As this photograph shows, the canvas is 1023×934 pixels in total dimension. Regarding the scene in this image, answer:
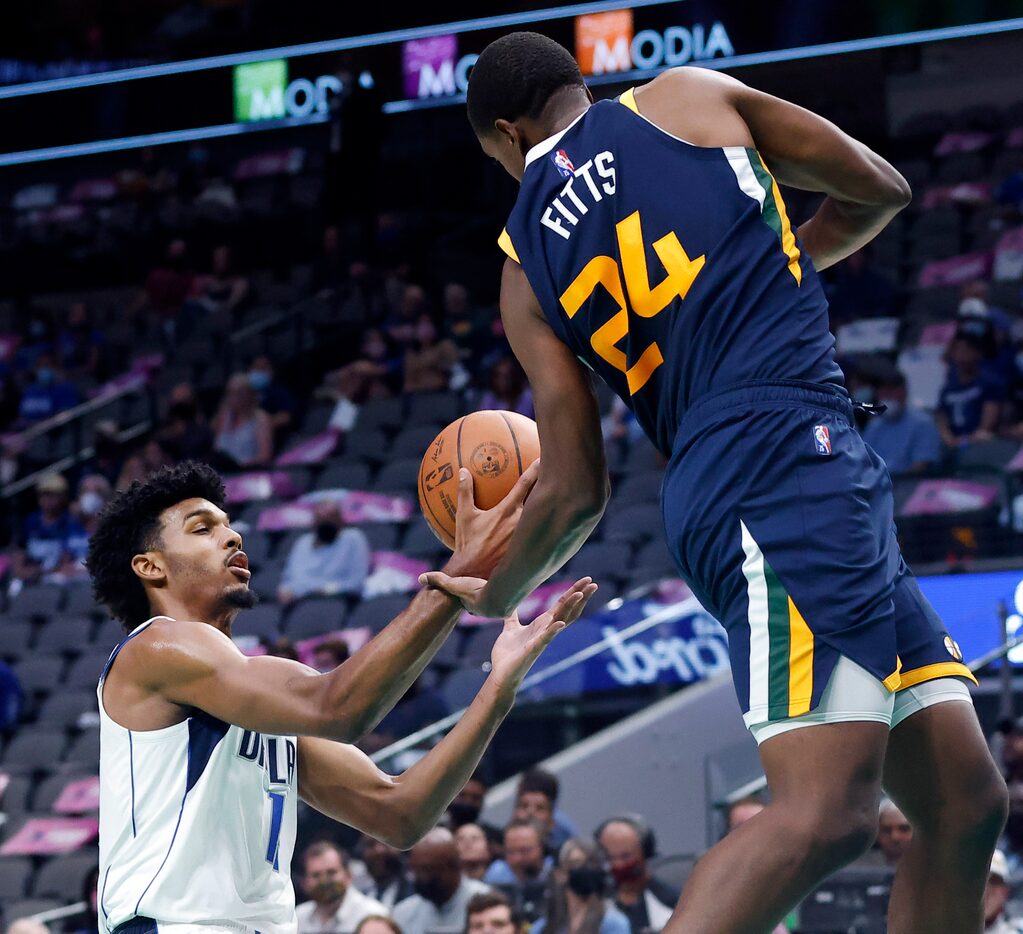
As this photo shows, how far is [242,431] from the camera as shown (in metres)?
13.8

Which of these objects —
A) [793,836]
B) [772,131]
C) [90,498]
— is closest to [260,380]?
[90,498]

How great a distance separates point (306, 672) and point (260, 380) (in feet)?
37.0

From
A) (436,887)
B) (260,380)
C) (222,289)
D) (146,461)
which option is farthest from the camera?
(222,289)

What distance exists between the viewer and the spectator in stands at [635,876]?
6613 mm

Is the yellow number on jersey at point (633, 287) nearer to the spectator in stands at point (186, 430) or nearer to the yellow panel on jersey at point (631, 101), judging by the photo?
the yellow panel on jersey at point (631, 101)

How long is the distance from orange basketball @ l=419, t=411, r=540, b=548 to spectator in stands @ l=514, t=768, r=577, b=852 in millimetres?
4306

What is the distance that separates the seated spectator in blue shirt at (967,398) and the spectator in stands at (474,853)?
170 inches

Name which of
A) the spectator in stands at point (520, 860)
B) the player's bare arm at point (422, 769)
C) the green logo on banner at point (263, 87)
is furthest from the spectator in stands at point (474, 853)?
the green logo on banner at point (263, 87)

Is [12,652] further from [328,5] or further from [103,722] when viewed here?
[103,722]

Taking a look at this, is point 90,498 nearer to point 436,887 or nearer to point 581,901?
point 436,887

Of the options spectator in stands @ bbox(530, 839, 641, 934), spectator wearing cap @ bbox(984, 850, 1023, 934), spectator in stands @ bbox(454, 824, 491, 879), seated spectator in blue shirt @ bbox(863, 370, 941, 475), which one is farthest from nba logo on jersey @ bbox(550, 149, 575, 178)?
seated spectator in blue shirt @ bbox(863, 370, 941, 475)

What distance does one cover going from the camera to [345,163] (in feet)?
50.6

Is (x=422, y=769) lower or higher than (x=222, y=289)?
lower

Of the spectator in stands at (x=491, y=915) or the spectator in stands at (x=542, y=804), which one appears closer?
the spectator in stands at (x=491, y=915)
